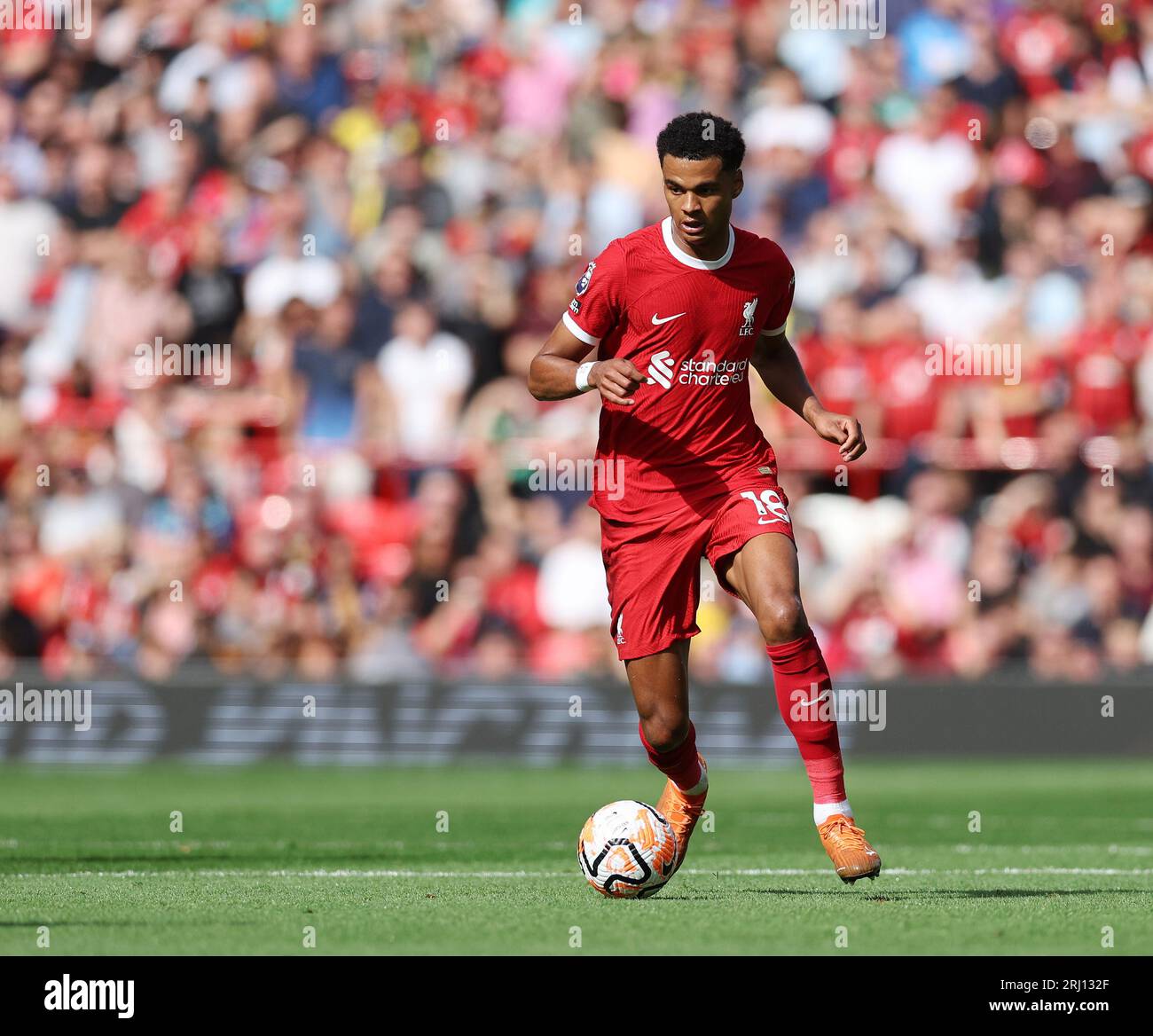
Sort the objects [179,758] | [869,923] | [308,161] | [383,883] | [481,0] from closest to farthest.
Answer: [869,923]
[383,883]
[179,758]
[308,161]
[481,0]

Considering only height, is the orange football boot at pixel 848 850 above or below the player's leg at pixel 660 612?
below

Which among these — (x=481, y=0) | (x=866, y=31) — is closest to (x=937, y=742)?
(x=866, y=31)

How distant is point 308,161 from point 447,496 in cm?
417

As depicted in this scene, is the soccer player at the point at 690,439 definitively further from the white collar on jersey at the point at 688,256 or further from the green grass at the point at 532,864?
the green grass at the point at 532,864

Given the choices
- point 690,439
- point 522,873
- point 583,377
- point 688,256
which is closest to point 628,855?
point 522,873

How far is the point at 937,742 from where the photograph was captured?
17.2 m

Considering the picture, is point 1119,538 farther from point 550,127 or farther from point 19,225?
point 19,225

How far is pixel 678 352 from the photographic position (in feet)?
29.0

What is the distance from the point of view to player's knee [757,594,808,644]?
8492mm

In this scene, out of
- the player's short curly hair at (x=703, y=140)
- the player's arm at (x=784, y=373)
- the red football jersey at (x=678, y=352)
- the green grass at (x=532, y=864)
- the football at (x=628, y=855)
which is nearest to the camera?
the green grass at (x=532, y=864)

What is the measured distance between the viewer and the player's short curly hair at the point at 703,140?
848 cm

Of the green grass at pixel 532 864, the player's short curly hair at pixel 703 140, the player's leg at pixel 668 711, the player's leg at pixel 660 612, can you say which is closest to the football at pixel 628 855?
the green grass at pixel 532 864

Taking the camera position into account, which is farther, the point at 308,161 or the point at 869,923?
the point at 308,161

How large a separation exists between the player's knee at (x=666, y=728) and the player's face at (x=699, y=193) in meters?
1.94
